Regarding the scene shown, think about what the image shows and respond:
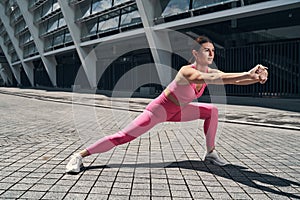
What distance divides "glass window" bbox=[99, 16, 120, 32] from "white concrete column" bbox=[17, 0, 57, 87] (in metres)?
15.0

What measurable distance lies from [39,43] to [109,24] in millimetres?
17186

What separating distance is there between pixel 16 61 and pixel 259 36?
46684 millimetres

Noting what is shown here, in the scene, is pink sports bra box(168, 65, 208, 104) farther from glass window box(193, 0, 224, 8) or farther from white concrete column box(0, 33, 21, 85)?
white concrete column box(0, 33, 21, 85)

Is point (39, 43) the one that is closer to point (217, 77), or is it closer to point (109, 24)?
point (109, 24)

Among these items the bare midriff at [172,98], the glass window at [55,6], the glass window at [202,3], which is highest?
the glass window at [55,6]

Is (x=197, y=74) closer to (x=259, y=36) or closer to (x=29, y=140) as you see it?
(x=29, y=140)

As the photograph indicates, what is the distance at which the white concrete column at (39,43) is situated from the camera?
36844 millimetres

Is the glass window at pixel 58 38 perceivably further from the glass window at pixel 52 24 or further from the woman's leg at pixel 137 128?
the woman's leg at pixel 137 128

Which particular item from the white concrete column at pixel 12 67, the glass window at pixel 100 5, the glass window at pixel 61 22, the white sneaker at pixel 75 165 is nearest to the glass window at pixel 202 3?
the glass window at pixel 100 5

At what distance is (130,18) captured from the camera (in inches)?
862

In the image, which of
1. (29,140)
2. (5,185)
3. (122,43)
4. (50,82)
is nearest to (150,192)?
(5,185)

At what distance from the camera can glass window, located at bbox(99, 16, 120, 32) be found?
23375 mm

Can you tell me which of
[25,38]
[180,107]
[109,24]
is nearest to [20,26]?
[25,38]

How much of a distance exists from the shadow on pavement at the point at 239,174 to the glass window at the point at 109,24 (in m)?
20.5
